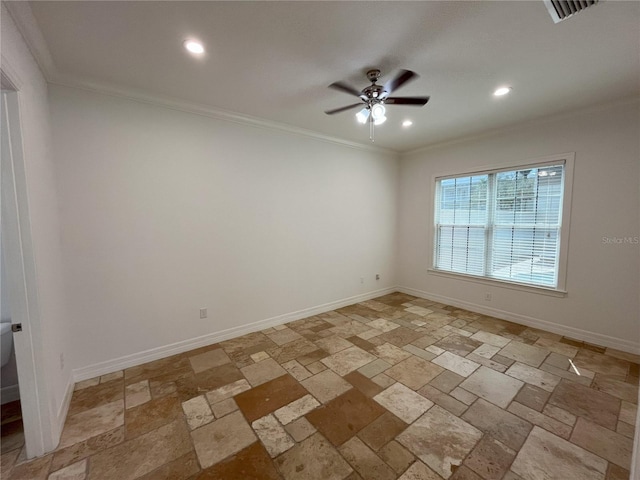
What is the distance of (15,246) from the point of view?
5.02ft

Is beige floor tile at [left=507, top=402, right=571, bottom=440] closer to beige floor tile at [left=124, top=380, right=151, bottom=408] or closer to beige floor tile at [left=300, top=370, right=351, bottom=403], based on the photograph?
beige floor tile at [left=300, top=370, right=351, bottom=403]

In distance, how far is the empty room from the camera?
1.61 metres

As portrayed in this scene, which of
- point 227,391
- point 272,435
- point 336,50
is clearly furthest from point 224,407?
point 336,50

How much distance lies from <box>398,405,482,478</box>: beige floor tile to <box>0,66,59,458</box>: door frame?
233 centimetres

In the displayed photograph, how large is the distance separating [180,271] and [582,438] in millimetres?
3662

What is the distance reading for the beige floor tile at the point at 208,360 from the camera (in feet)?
8.63

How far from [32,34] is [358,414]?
3461mm

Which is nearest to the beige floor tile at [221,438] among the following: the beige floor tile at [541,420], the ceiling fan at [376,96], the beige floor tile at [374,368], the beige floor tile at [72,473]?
the beige floor tile at [72,473]

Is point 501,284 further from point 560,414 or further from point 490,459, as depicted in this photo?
point 490,459

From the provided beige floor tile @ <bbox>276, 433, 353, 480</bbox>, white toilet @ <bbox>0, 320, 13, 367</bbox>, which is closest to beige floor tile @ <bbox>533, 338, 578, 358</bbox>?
beige floor tile @ <bbox>276, 433, 353, 480</bbox>

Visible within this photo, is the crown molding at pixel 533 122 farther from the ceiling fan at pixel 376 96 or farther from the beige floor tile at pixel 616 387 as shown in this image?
the beige floor tile at pixel 616 387

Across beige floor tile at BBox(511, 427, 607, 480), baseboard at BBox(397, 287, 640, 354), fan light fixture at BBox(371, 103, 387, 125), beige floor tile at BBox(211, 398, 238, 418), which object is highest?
fan light fixture at BBox(371, 103, 387, 125)

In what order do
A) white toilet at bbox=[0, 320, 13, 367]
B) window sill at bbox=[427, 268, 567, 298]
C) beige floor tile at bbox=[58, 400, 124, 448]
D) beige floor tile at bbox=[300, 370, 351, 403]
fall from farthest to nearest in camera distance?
1. window sill at bbox=[427, 268, 567, 298]
2. beige floor tile at bbox=[300, 370, 351, 403]
3. white toilet at bbox=[0, 320, 13, 367]
4. beige floor tile at bbox=[58, 400, 124, 448]

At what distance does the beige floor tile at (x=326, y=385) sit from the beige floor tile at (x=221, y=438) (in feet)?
1.98
